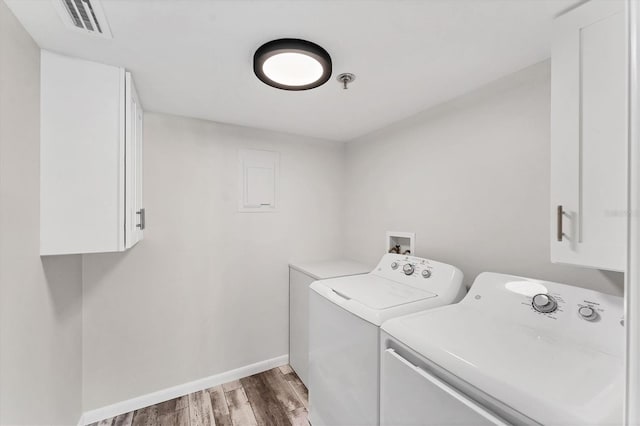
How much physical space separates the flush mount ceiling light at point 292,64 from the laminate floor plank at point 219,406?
2160 millimetres

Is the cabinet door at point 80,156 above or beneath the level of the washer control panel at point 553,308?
above

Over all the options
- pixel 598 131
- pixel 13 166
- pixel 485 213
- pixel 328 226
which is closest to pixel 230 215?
pixel 328 226

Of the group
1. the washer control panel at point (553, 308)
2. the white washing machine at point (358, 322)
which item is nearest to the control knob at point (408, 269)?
the white washing machine at point (358, 322)

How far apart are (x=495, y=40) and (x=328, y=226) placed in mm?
1925

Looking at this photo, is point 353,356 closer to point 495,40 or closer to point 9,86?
point 495,40

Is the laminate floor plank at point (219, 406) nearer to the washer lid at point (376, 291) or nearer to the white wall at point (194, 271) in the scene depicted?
the white wall at point (194, 271)

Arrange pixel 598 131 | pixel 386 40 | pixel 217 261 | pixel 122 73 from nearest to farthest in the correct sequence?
1. pixel 598 131
2. pixel 386 40
3. pixel 122 73
4. pixel 217 261

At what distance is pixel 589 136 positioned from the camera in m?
0.92

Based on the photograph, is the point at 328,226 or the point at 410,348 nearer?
the point at 410,348

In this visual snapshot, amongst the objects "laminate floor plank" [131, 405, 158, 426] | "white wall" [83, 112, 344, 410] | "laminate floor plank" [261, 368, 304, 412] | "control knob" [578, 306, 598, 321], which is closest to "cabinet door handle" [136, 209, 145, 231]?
"white wall" [83, 112, 344, 410]

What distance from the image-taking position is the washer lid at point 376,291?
1.40m

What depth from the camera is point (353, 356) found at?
1364 mm

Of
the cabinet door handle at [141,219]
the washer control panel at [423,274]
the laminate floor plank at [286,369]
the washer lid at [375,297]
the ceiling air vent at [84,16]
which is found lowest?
the laminate floor plank at [286,369]

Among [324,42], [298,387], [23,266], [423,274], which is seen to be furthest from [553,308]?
[23,266]
